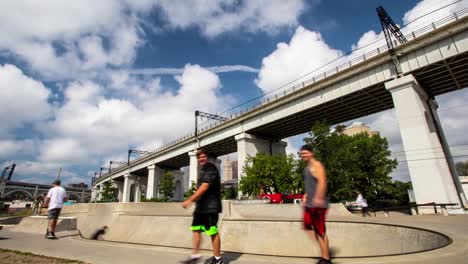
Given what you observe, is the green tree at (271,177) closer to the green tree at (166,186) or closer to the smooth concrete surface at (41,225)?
the smooth concrete surface at (41,225)

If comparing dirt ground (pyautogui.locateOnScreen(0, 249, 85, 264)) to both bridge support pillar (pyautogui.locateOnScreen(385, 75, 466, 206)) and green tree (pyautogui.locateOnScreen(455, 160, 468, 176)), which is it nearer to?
bridge support pillar (pyautogui.locateOnScreen(385, 75, 466, 206))

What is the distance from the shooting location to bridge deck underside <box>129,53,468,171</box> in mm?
21781

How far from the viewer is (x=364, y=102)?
29219mm

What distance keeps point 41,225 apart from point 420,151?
79.2 feet

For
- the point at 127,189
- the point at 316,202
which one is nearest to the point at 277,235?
the point at 316,202

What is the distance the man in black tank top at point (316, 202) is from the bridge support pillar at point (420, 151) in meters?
19.3

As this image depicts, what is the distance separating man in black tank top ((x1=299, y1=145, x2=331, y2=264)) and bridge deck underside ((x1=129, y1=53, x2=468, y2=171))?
65.5 feet

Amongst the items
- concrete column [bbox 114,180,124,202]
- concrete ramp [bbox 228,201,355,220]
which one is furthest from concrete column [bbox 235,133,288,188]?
concrete column [bbox 114,180,124,202]

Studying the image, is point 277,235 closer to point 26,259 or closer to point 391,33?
point 26,259

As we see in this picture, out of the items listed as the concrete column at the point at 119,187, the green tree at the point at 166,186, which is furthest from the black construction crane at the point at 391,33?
the concrete column at the point at 119,187

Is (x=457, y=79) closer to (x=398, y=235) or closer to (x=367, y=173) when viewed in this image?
(x=367, y=173)

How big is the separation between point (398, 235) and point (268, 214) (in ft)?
35.8

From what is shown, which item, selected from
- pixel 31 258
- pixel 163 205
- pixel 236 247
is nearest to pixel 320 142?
pixel 163 205

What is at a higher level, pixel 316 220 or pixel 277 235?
pixel 316 220
